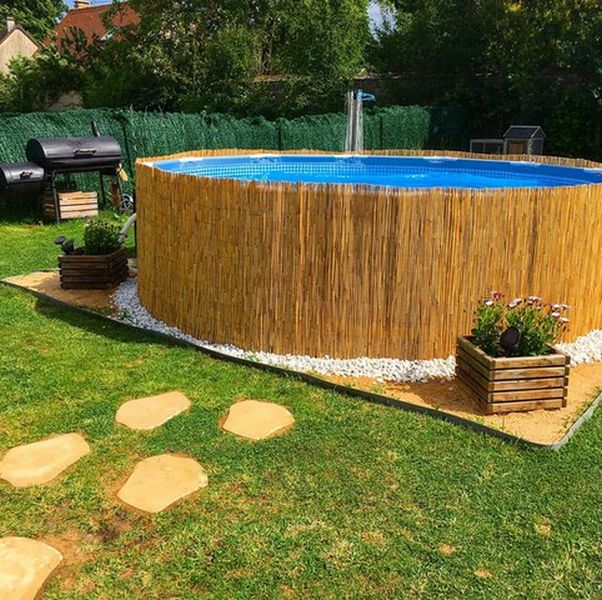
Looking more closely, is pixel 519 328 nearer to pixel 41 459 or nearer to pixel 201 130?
pixel 41 459

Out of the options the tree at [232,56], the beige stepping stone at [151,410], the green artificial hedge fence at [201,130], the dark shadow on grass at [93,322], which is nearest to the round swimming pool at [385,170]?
the dark shadow on grass at [93,322]

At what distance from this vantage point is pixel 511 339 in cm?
458

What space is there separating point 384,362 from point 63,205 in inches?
386

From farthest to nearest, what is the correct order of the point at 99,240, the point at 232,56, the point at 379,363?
the point at 232,56 → the point at 99,240 → the point at 379,363

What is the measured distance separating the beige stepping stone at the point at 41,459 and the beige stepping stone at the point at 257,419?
3.41 feet

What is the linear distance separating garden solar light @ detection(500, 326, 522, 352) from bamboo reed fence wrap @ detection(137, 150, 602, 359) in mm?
908

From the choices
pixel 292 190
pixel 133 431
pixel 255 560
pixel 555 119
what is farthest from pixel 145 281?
pixel 555 119

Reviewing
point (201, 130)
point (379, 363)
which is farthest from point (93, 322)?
point (201, 130)

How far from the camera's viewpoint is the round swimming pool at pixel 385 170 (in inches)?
431

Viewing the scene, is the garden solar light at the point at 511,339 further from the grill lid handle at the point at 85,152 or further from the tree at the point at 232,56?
the tree at the point at 232,56

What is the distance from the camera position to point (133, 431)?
442cm

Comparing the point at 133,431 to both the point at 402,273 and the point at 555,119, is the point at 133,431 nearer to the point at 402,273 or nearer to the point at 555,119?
the point at 402,273

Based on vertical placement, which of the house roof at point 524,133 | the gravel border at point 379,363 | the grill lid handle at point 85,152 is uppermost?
the house roof at point 524,133

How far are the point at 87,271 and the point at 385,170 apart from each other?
23.9 feet
